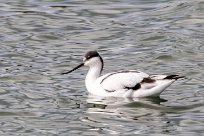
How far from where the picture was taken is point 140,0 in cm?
2812

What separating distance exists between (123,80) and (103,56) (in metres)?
4.01

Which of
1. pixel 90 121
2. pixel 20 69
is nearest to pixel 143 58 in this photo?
pixel 20 69

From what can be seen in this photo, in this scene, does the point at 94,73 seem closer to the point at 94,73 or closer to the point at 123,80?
the point at 94,73

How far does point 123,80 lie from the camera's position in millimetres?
17953

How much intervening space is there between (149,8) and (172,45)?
419 cm

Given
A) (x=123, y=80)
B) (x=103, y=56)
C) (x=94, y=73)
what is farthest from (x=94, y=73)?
(x=103, y=56)

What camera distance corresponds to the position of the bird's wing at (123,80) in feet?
58.7

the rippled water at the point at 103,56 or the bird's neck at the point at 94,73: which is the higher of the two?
the bird's neck at the point at 94,73

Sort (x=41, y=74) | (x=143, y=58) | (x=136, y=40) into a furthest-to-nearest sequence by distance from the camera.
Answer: (x=136, y=40), (x=143, y=58), (x=41, y=74)

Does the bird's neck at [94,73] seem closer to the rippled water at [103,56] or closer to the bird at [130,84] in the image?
the bird at [130,84]

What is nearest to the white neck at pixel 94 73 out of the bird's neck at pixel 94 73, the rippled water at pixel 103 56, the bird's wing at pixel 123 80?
the bird's neck at pixel 94 73

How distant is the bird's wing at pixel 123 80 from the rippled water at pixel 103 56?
239 millimetres

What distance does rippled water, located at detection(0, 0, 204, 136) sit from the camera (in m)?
16.2

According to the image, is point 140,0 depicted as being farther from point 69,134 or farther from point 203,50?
point 69,134
